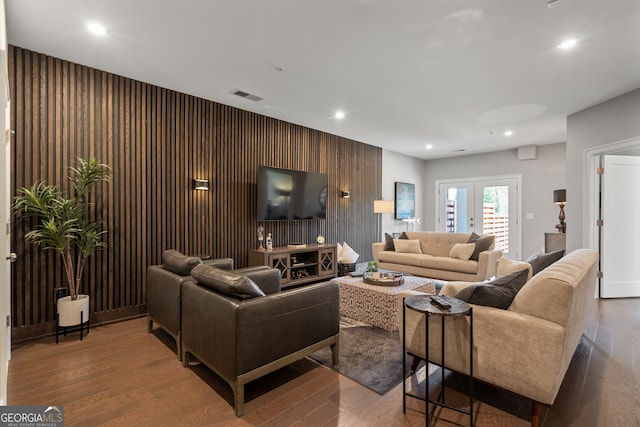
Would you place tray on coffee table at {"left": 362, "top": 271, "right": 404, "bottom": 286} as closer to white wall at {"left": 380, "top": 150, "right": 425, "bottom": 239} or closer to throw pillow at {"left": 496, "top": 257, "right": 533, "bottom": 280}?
Answer: throw pillow at {"left": 496, "top": 257, "right": 533, "bottom": 280}

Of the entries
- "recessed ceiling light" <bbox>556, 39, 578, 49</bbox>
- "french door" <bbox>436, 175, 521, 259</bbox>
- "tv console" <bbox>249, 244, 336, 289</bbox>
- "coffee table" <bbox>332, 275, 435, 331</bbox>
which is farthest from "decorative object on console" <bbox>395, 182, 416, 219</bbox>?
"recessed ceiling light" <bbox>556, 39, 578, 49</bbox>

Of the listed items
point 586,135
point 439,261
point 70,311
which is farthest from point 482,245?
point 70,311

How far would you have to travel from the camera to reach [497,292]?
1.95 metres

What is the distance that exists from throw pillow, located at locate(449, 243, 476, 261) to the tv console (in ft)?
6.98

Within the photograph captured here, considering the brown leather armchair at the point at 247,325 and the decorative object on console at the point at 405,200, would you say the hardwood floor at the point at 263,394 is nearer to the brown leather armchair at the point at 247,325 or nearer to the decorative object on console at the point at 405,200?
the brown leather armchair at the point at 247,325

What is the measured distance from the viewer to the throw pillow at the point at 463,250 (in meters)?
5.15

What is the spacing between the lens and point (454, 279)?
202 inches

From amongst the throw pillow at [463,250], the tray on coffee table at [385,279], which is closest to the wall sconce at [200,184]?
the tray on coffee table at [385,279]

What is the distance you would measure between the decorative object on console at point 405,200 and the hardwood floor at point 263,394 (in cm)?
538

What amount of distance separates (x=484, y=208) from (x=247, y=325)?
7.55m

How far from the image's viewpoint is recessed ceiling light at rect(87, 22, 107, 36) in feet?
8.66

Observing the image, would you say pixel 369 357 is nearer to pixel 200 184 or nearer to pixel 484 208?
pixel 200 184

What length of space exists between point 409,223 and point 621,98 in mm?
4993

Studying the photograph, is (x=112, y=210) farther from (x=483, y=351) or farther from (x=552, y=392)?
(x=552, y=392)
